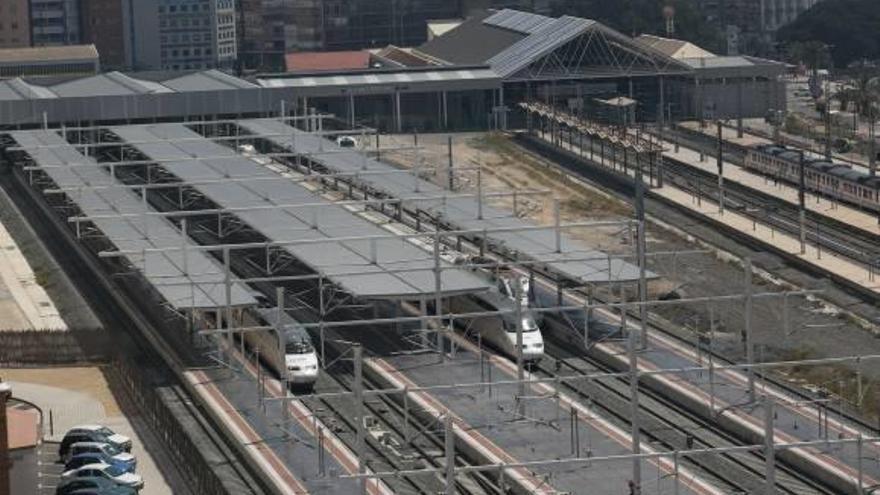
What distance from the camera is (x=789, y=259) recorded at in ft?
165

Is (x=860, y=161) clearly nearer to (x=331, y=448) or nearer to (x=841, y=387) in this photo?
(x=841, y=387)

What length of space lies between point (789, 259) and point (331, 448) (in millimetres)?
19845

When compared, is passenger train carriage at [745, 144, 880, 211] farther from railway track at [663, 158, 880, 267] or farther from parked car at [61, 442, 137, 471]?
parked car at [61, 442, 137, 471]

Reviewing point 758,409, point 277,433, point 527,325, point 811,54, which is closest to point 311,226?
point 527,325

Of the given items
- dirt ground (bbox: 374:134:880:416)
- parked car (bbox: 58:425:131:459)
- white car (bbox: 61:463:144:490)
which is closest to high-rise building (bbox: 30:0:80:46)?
dirt ground (bbox: 374:134:880:416)

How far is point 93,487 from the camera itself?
3117cm

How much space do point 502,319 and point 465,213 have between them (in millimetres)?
7805

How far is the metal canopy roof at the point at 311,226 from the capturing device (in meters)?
39.1

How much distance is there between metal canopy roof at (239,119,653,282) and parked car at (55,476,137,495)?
11.0m

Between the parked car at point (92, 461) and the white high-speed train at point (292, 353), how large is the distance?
148 inches

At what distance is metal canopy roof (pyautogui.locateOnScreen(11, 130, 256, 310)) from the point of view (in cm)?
3853

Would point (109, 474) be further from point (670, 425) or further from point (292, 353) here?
point (670, 425)

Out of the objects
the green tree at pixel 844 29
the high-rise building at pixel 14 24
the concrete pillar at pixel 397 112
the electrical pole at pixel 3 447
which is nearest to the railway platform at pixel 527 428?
the electrical pole at pixel 3 447

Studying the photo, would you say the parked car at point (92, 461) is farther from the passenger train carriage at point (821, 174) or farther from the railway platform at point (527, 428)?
the passenger train carriage at point (821, 174)
